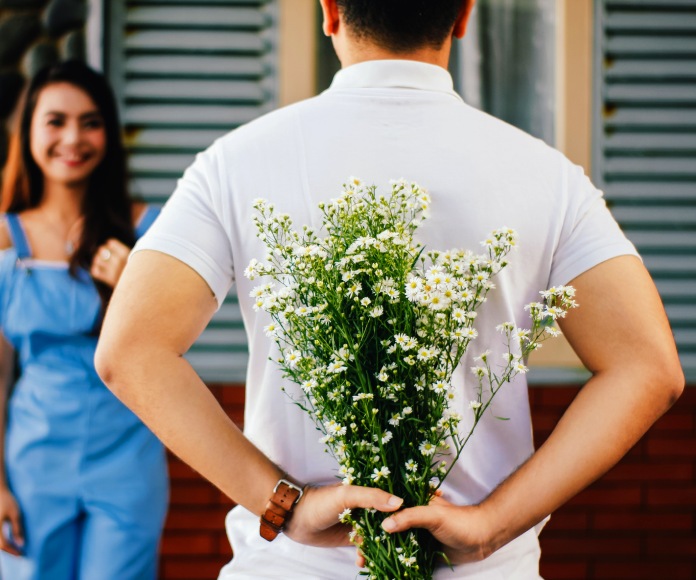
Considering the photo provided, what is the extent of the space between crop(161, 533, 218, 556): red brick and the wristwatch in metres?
2.44

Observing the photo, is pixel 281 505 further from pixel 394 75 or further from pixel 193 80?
pixel 193 80

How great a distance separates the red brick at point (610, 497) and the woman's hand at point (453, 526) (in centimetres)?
251

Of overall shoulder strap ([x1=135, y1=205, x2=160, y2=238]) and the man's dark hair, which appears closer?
the man's dark hair

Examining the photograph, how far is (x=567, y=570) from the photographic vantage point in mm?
3762

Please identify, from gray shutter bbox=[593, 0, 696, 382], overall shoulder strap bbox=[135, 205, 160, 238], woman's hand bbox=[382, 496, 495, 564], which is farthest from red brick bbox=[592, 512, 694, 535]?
woman's hand bbox=[382, 496, 495, 564]

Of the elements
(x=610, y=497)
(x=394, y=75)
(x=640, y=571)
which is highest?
(x=394, y=75)

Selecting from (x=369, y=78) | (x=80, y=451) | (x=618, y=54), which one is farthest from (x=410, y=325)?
(x=618, y=54)

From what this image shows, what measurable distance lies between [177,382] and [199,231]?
0.80 ft

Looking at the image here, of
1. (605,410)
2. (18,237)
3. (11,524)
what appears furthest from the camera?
(18,237)

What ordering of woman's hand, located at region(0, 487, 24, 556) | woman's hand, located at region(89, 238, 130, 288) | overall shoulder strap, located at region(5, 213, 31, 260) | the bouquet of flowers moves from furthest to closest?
overall shoulder strap, located at region(5, 213, 31, 260), woman's hand, located at region(89, 238, 130, 288), woman's hand, located at region(0, 487, 24, 556), the bouquet of flowers

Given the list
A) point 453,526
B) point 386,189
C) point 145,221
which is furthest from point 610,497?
point 386,189

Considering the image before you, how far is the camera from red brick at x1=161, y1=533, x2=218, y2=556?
12.2 feet

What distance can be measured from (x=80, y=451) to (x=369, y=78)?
175cm

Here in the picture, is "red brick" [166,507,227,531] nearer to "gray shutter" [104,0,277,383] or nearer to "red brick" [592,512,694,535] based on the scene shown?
"gray shutter" [104,0,277,383]
